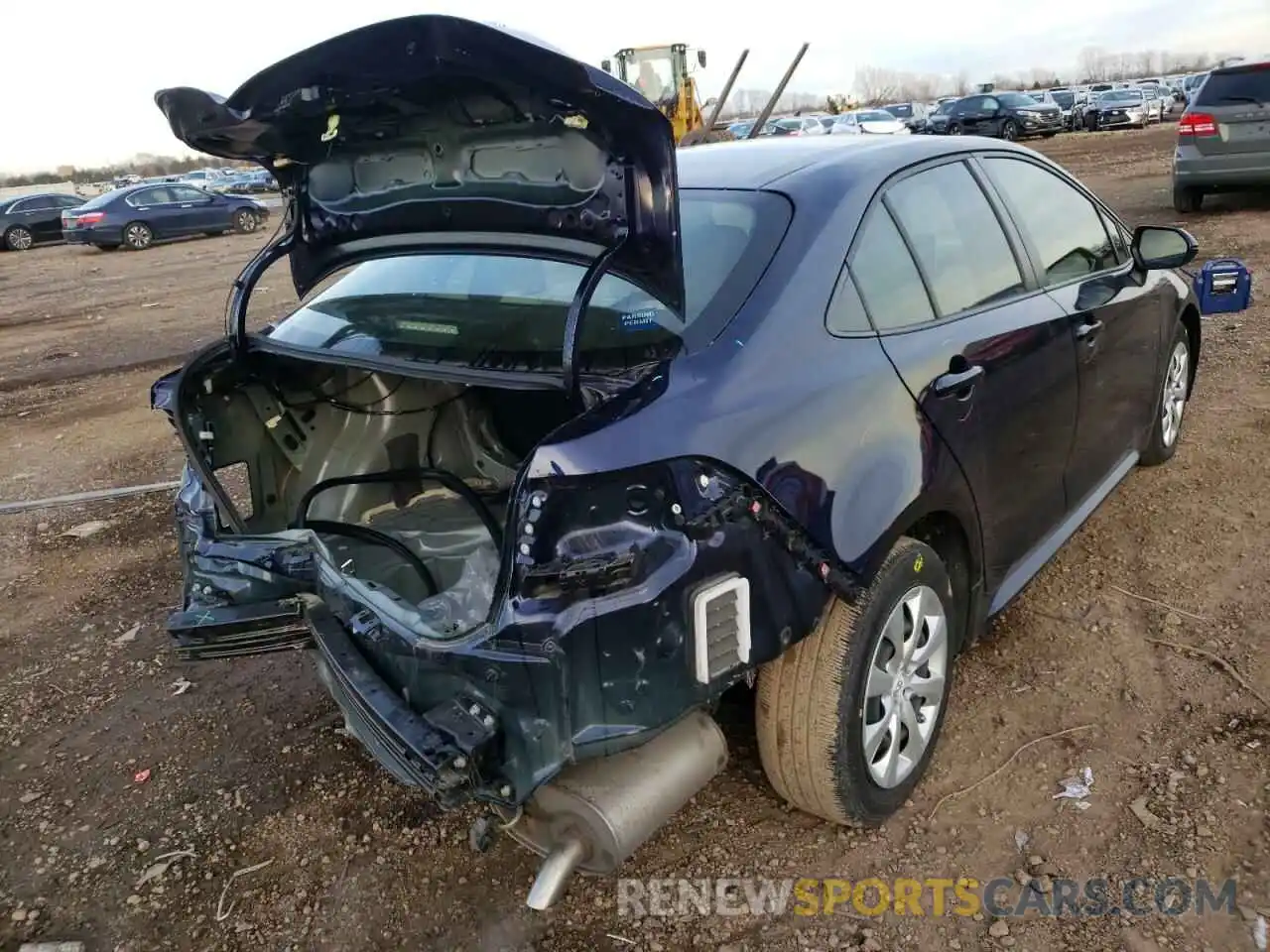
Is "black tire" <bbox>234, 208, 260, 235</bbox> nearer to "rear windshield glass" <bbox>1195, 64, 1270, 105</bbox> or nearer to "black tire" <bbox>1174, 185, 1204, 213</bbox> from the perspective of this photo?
"black tire" <bbox>1174, 185, 1204, 213</bbox>

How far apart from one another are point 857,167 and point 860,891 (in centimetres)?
187

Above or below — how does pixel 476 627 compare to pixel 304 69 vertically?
below

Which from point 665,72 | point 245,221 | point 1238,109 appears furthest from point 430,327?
point 245,221

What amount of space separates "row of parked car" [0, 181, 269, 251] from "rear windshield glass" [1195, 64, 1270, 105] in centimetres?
2010

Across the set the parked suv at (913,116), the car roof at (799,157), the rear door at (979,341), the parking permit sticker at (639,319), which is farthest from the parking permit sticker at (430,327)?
the parked suv at (913,116)

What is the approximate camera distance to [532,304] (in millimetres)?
2645

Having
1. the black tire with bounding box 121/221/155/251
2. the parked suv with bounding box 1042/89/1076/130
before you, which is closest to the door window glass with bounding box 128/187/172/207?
the black tire with bounding box 121/221/155/251

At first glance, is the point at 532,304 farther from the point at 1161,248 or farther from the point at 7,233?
the point at 7,233

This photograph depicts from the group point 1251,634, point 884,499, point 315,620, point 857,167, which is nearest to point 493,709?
point 315,620

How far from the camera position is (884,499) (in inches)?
87.8

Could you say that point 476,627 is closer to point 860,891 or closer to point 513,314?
point 513,314

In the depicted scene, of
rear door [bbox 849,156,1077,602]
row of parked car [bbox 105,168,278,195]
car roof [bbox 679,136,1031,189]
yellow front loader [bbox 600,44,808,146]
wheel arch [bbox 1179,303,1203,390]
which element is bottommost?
row of parked car [bbox 105,168,278,195]

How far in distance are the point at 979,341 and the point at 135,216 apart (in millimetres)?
23188

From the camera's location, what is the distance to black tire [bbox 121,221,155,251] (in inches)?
853
